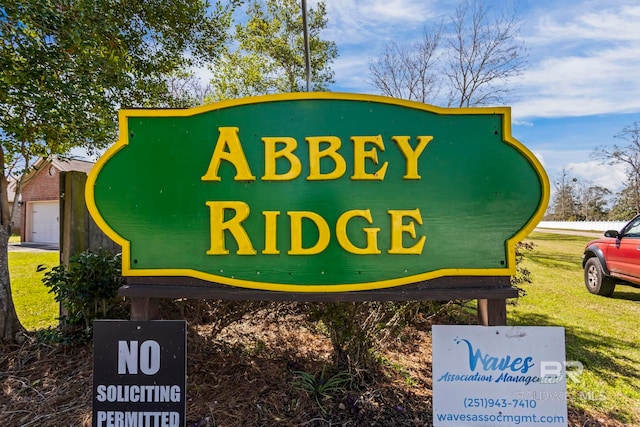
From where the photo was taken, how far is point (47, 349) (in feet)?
9.75

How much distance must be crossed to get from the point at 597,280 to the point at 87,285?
7.75 m

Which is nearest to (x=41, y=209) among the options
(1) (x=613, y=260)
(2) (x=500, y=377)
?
(2) (x=500, y=377)

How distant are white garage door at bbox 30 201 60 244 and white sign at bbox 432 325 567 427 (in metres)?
20.0

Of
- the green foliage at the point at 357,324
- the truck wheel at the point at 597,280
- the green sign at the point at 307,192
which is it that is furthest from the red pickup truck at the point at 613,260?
the green sign at the point at 307,192

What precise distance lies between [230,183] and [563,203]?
6898 cm

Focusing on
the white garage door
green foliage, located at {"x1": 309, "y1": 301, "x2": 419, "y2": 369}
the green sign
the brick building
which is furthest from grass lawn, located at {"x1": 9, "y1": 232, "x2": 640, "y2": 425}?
the brick building

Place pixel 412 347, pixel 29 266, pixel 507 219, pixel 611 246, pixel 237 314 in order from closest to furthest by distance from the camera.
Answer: pixel 507 219, pixel 237 314, pixel 412 347, pixel 611 246, pixel 29 266

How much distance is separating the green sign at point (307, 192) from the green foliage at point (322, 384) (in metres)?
1.17

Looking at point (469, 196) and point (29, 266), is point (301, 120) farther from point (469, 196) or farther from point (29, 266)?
point (29, 266)

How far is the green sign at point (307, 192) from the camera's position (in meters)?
1.72

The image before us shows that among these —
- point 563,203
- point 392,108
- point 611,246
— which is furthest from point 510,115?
point 563,203

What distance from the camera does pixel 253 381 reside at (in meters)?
2.60

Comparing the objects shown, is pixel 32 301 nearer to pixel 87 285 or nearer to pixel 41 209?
pixel 87 285

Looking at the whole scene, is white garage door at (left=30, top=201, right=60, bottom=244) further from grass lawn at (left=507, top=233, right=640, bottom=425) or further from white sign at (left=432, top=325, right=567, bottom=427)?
white sign at (left=432, top=325, right=567, bottom=427)
